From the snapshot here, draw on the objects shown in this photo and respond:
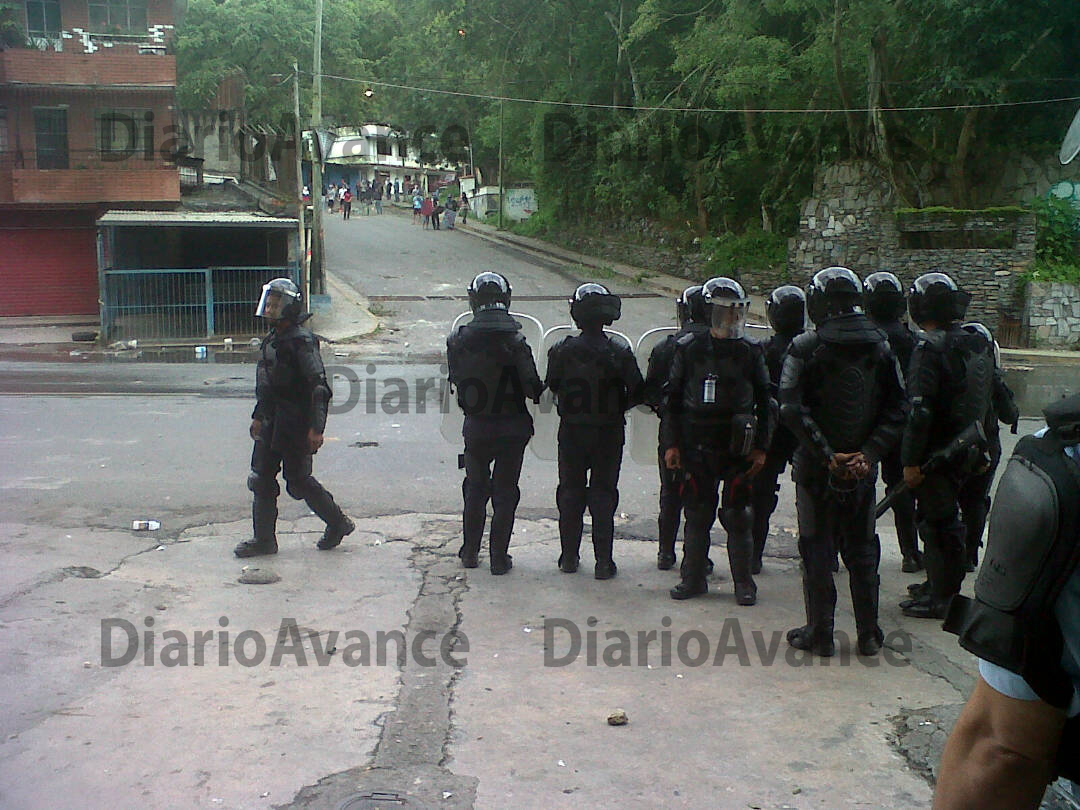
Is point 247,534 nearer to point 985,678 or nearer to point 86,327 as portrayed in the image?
point 985,678

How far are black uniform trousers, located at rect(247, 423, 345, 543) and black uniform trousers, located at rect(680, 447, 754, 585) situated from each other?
2379 mm

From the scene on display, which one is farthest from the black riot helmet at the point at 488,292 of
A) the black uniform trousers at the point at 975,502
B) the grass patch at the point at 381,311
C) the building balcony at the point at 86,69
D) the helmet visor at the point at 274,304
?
the building balcony at the point at 86,69

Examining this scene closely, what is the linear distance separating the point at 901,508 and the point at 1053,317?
1675 centimetres

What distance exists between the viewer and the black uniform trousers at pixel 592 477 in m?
6.46

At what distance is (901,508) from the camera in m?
6.75

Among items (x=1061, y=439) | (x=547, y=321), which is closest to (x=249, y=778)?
(x=1061, y=439)

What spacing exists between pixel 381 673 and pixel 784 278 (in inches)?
946

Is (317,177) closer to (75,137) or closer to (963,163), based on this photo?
(75,137)

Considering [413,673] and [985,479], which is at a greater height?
[985,479]

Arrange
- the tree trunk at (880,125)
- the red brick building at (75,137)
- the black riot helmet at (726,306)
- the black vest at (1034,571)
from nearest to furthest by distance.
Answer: the black vest at (1034,571), the black riot helmet at (726,306), the tree trunk at (880,125), the red brick building at (75,137)

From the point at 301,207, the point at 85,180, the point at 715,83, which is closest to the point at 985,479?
the point at 301,207

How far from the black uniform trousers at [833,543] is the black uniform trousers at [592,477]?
1512mm

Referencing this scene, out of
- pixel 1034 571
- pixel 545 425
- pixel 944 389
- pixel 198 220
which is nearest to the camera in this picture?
pixel 1034 571

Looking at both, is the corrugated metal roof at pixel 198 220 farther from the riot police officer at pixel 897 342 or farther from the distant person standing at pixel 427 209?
the distant person standing at pixel 427 209
